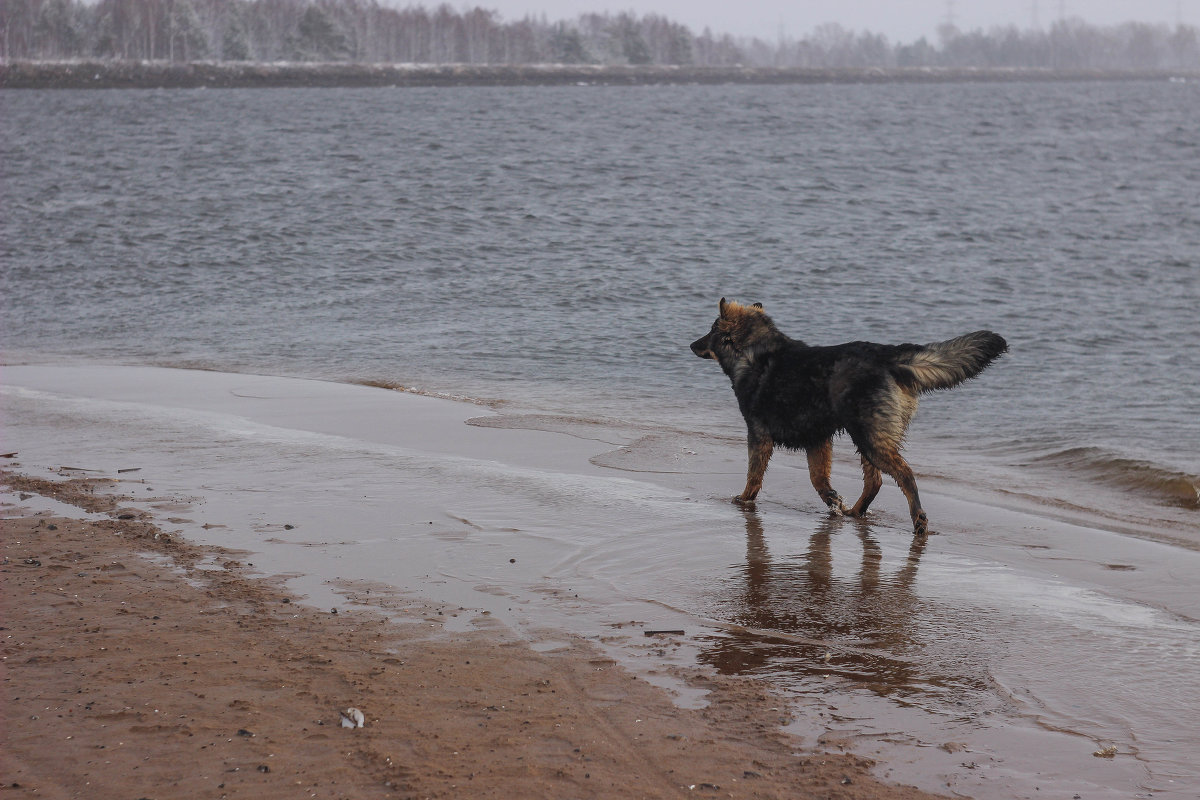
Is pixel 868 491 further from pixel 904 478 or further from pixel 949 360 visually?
pixel 949 360

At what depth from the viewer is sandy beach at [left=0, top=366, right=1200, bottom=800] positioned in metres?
3.98

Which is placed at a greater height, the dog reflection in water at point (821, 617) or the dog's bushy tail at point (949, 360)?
the dog's bushy tail at point (949, 360)

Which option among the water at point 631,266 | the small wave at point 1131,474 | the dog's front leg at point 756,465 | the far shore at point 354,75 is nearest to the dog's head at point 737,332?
the dog's front leg at point 756,465

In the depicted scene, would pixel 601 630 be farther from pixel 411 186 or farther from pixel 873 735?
pixel 411 186

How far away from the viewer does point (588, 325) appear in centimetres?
A: 1802

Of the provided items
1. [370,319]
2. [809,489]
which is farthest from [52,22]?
[809,489]

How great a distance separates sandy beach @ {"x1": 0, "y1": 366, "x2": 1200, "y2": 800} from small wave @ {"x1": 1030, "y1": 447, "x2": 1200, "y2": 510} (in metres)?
1.37

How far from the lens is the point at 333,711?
4.32m

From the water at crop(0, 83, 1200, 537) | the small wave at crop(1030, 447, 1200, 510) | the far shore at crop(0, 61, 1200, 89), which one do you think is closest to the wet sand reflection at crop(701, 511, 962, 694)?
the small wave at crop(1030, 447, 1200, 510)

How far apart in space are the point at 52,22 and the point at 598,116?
95.9 meters

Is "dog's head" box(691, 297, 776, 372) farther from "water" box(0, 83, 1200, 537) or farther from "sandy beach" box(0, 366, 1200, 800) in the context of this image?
"water" box(0, 83, 1200, 537)

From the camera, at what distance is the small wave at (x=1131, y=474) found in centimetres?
927

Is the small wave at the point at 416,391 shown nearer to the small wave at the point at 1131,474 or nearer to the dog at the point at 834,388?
the dog at the point at 834,388

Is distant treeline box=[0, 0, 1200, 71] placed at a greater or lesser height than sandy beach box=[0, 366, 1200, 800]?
greater
